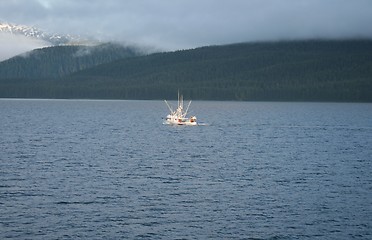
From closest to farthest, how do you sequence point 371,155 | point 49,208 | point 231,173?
point 49,208 → point 231,173 → point 371,155

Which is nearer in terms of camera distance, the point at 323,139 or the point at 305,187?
the point at 305,187

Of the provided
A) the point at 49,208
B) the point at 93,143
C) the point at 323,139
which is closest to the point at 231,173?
the point at 49,208

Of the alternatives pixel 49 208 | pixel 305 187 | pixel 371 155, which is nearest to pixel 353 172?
pixel 305 187

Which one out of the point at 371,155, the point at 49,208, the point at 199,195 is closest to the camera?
the point at 49,208

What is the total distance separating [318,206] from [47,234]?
2666 centimetres

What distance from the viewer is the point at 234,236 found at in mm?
52219

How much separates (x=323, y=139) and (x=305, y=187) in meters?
67.3

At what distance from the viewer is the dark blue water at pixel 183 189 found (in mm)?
54156

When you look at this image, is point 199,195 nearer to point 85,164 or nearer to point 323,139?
point 85,164

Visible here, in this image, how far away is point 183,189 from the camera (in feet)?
234

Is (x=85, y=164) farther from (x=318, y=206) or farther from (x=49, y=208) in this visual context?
(x=318, y=206)

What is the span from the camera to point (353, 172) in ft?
281

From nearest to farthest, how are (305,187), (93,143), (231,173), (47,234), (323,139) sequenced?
(47,234) → (305,187) → (231,173) → (93,143) → (323,139)

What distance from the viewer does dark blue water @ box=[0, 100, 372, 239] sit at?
54156mm
